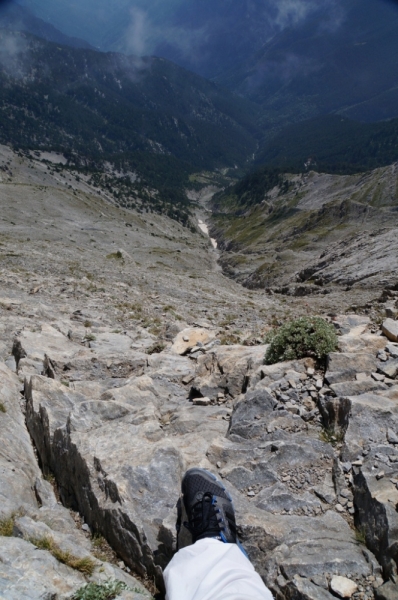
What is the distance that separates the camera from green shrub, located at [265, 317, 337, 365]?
31.4 feet

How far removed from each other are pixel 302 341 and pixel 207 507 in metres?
5.69

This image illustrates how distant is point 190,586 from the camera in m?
4.24

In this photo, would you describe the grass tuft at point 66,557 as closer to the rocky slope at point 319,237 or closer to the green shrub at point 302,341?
the green shrub at point 302,341

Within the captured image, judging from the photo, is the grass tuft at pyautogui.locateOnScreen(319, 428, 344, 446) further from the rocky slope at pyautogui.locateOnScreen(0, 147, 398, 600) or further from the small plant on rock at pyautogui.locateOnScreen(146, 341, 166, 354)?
the small plant on rock at pyautogui.locateOnScreen(146, 341, 166, 354)

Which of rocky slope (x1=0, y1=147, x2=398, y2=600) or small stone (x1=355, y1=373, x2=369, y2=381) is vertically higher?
small stone (x1=355, y1=373, x2=369, y2=381)

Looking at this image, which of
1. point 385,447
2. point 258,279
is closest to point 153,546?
point 385,447

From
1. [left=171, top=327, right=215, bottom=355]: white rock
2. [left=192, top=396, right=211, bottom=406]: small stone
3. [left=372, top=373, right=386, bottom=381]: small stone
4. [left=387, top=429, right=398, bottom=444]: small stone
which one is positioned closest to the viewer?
[left=387, top=429, right=398, bottom=444]: small stone

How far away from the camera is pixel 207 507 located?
5449 mm

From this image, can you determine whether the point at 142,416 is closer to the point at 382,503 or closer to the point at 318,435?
the point at 318,435

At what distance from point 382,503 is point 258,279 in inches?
2451

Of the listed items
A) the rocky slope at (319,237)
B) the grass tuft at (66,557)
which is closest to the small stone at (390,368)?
the grass tuft at (66,557)

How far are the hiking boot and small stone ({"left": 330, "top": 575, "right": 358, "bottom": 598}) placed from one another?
1435 mm

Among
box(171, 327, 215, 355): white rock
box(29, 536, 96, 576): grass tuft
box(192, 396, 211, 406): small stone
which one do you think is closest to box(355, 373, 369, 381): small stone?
box(192, 396, 211, 406): small stone

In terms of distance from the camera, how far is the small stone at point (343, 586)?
444cm
